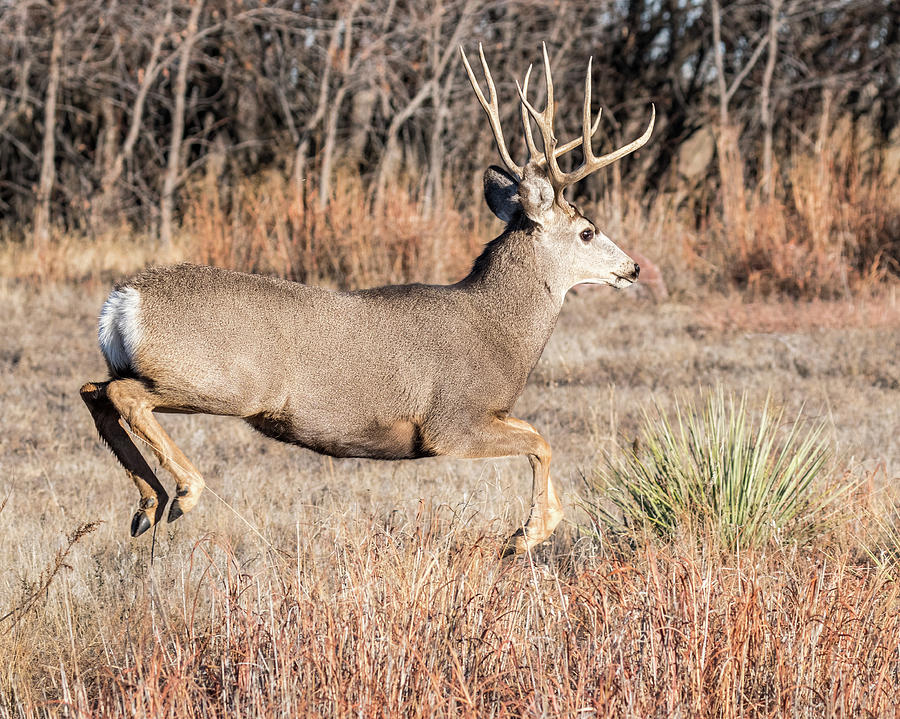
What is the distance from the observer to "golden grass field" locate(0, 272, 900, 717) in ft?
10.0

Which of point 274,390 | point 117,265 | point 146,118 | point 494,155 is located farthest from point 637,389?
point 146,118

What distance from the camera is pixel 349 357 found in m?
4.42

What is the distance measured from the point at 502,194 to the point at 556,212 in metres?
0.36

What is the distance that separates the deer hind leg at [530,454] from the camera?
4734 mm

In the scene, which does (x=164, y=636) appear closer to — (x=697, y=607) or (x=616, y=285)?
(x=697, y=607)

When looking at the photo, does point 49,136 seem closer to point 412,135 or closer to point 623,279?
point 412,135

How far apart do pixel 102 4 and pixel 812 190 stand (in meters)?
9.32

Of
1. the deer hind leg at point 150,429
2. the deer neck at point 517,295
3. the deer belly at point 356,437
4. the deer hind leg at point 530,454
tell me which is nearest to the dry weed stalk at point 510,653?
the deer hind leg at point 150,429

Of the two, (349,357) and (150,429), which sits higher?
(349,357)

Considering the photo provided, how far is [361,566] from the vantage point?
355 cm

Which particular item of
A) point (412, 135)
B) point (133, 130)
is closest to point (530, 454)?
point (133, 130)

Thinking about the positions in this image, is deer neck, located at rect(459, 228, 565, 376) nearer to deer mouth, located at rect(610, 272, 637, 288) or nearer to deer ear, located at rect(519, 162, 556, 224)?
deer ear, located at rect(519, 162, 556, 224)

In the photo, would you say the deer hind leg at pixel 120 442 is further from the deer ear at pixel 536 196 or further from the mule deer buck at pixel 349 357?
the deer ear at pixel 536 196

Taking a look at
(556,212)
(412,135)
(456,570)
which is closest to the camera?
(456,570)
